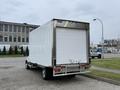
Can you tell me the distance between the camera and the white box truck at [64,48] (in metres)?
10.4

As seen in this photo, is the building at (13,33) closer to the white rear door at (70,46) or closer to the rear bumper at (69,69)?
the white rear door at (70,46)

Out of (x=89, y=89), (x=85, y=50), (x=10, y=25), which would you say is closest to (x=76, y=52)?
(x=85, y=50)

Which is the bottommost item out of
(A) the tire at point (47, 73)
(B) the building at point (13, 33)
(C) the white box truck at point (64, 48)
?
(A) the tire at point (47, 73)

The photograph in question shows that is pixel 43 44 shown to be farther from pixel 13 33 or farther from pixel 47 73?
pixel 13 33

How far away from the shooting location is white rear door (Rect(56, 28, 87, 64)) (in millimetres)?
10641

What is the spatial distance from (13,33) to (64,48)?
5881 cm

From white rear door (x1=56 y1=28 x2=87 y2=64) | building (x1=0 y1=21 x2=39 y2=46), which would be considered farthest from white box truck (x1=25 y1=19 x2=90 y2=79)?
building (x1=0 y1=21 x2=39 y2=46)

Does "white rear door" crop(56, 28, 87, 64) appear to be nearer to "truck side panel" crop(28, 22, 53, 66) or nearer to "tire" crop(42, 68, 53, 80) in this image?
"truck side panel" crop(28, 22, 53, 66)

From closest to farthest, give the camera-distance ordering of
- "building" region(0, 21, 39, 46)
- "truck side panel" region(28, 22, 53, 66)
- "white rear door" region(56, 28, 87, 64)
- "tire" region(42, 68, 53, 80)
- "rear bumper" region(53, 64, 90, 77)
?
"rear bumper" region(53, 64, 90, 77)
"truck side panel" region(28, 22, 53, 66)
"white rear door" region(56, 28, 87, 64)
"tire" region(42, 68, 53, 80)
"building" region(0, 21, 39, 46)

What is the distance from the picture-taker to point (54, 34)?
1033cm

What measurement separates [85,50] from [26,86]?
4.05 meters

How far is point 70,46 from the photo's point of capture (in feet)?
36.2

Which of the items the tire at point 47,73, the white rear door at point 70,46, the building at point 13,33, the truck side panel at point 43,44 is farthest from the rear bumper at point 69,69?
the building at point 13,33

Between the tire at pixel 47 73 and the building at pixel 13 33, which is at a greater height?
the building at pixel 13 33
